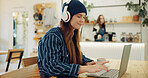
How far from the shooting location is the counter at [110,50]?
4594 millimetres

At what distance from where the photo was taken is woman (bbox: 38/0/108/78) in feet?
3.71

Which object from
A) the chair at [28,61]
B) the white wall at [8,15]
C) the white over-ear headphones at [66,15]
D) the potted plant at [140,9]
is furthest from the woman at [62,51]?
the white wall at [8,15]

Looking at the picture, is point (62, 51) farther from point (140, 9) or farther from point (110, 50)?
point (140, 9)

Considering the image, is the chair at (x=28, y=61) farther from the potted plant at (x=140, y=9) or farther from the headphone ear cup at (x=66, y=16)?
the potted plant at (x=140, y=9)

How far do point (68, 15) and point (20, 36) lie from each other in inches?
291

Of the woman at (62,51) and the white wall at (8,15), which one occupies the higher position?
the white wall at (8,15)

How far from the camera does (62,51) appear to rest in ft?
4.14

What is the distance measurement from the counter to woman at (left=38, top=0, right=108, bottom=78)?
3552 millimetres

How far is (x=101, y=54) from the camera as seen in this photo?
4941mm

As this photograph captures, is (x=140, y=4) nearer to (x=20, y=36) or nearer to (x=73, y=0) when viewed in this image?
(x=73, y=0)

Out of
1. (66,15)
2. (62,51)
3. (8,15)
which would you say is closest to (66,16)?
(66,15)

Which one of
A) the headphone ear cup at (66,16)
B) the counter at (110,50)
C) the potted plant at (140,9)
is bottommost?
the counter at (110,50)

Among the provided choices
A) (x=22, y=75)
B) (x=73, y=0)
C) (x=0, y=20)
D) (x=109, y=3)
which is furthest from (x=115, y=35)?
(x=0, y=20)

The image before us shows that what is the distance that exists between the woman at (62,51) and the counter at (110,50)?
355cm
